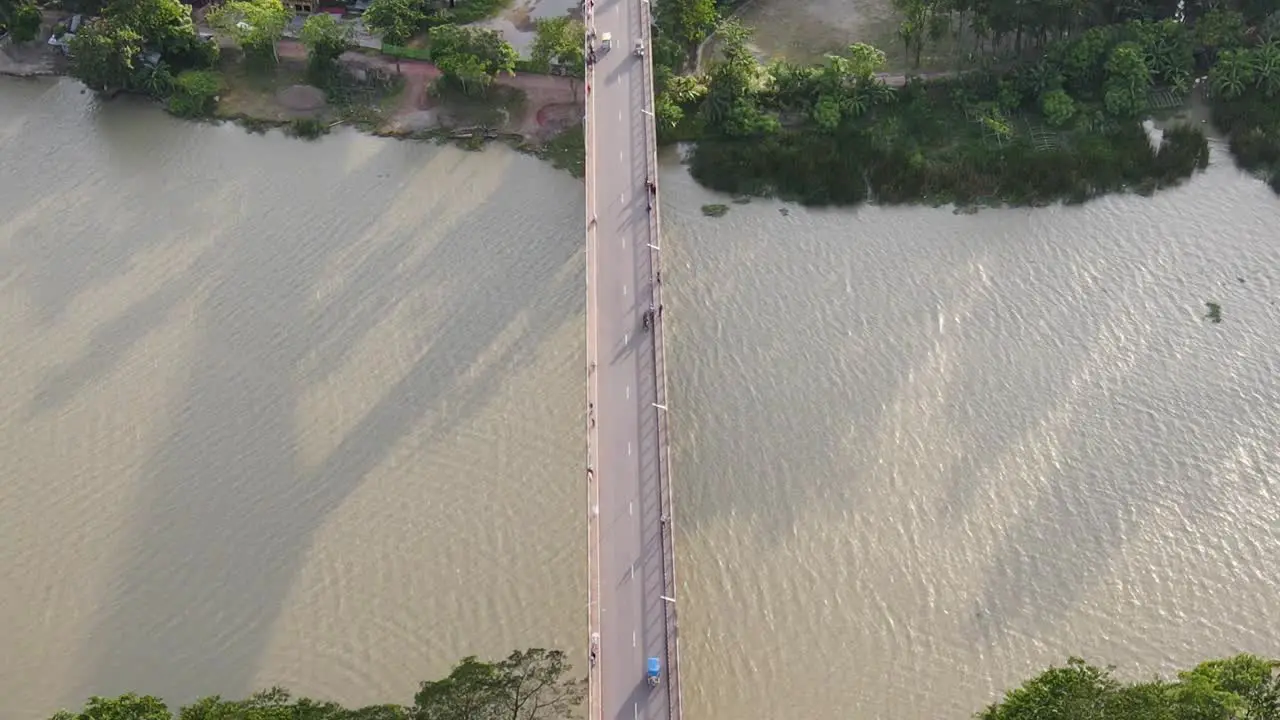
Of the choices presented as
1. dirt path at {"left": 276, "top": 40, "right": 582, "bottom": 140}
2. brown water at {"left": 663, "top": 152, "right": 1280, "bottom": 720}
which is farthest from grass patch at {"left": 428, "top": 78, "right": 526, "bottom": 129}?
brown water at {"left": 663, "top": 152, "right": 1280, "bottom": 720}

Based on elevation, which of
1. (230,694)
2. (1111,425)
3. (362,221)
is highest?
(362,221)

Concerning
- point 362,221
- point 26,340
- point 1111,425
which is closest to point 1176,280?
point 1111,425

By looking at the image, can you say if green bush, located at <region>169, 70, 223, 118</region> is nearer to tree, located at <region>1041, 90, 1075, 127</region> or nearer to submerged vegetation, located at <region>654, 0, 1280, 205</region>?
submerged vegetation, located at <region>654, 0, 1280, 205</region>

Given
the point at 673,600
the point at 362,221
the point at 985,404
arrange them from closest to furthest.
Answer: the point at 673,600, the point at 985,404, the point at 362,221

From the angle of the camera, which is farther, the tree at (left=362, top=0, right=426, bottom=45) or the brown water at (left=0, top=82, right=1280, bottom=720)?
the tree at (left=362, top=0, right=426, bottom=45)

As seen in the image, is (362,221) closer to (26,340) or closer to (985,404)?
(26,340)

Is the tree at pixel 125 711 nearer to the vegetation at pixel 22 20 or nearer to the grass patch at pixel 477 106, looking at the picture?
the grass patch at pixel 477 106
